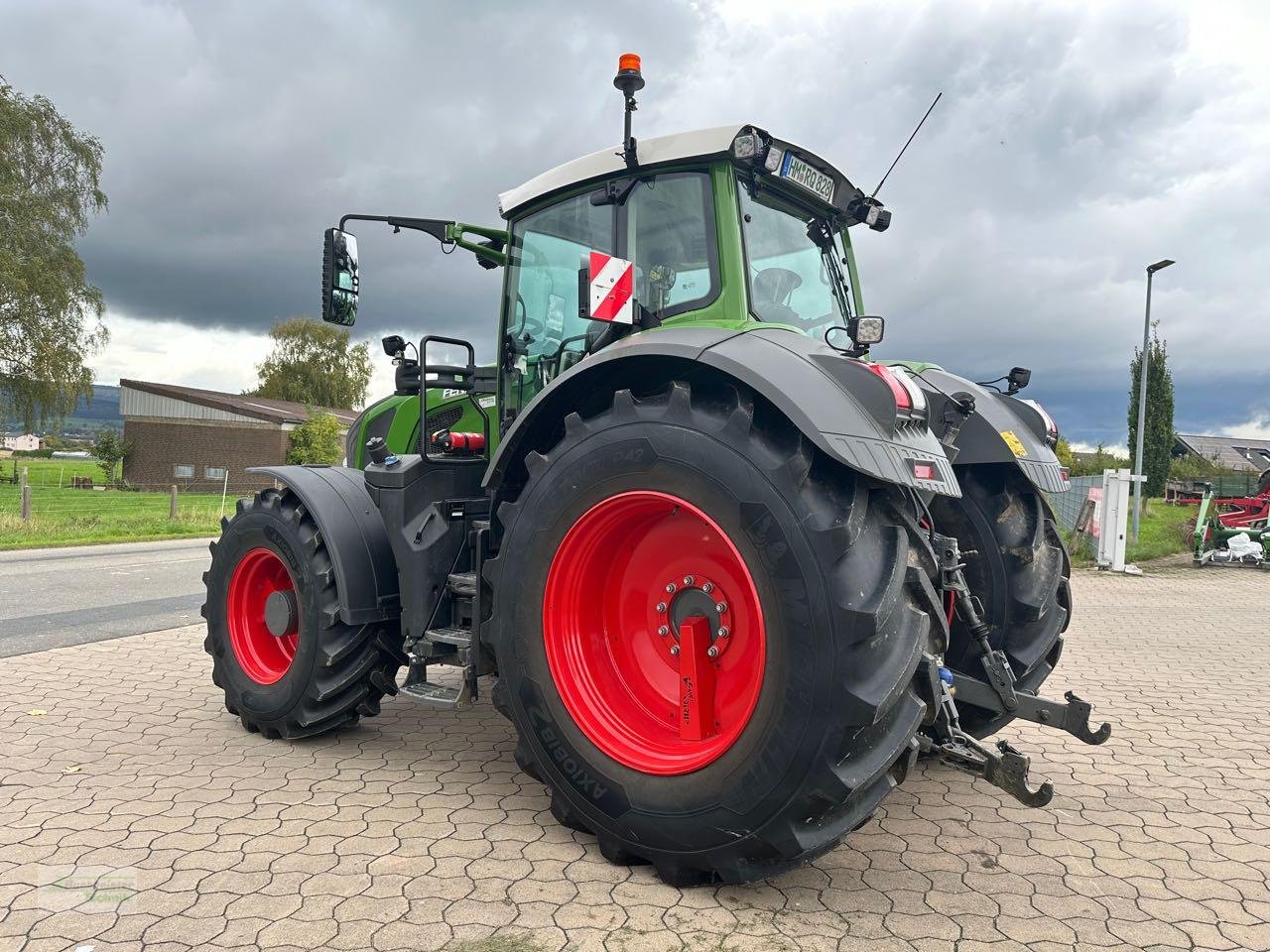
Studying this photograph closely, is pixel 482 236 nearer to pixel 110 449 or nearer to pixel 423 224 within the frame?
pixel 423 224

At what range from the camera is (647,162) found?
3.53 metres

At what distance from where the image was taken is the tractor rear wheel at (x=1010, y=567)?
3.88 meters

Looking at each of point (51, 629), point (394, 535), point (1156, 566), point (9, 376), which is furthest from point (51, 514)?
point (1156, 566)

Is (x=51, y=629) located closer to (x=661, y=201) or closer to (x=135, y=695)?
(x=135, y=695)

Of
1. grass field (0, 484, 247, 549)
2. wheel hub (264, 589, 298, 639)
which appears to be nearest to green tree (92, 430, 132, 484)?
grass field (0, 484, 247, 549)

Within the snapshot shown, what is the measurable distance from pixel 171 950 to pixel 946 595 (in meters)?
2.90

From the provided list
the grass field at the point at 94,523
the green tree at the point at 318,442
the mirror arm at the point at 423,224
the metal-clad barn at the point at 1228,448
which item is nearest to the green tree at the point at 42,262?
the grass field at the point at 94,523

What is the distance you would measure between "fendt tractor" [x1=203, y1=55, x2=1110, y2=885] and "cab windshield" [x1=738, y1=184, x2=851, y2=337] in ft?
0.06

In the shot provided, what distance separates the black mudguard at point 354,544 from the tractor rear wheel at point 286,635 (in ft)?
0.28

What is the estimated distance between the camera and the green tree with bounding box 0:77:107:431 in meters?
25.8

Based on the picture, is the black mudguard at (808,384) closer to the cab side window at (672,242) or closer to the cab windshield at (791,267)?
the cab side window at (672,242)

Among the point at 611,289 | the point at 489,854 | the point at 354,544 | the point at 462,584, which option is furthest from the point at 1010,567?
the point at 354,544

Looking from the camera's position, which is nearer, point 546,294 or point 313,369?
point 546,294

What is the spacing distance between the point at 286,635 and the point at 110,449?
1754 inches
